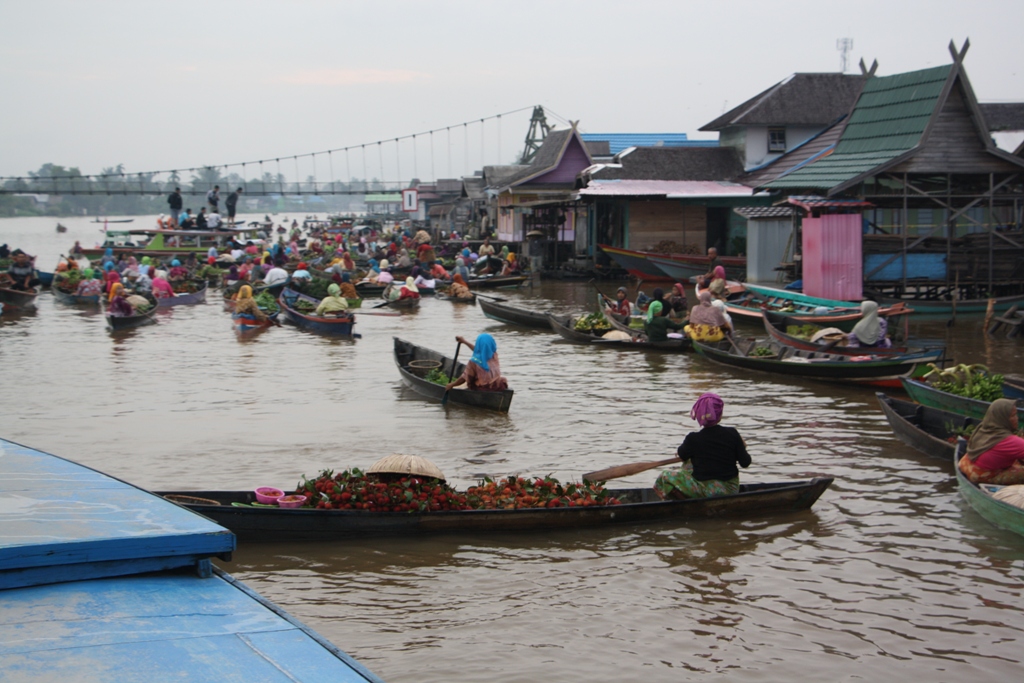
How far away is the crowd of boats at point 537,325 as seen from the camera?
361 inches

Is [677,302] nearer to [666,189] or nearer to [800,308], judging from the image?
[800,308]

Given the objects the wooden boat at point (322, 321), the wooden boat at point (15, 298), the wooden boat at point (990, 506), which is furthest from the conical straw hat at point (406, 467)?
the wooden boat at point (15, 298)

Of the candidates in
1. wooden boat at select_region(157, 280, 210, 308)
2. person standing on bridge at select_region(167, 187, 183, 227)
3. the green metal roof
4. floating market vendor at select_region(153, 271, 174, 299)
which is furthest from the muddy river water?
person standing on bridge at select_region(167, 187, 183, 227)

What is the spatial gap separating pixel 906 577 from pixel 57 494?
648 cm

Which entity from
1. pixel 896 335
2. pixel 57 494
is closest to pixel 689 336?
pixel 896 335

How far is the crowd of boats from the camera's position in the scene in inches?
361

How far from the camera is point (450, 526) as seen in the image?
8.67 m

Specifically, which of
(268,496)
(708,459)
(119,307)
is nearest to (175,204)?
(119,307)

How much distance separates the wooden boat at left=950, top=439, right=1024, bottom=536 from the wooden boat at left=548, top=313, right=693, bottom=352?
10.0 m

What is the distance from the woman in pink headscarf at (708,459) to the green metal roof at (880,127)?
1579 centimetres

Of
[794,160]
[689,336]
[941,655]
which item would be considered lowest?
[941,655]

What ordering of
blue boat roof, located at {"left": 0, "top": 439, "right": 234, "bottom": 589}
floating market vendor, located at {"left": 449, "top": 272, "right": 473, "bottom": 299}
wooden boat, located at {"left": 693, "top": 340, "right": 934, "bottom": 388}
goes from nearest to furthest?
blue boat roof, located at {"left": 0, "top": 439, "right": 234, "bottom": 589}
wooden boat, located at {"left": 693, "top": 340, "right": 934, "bottom": 388}
floating market vendor, located at {"left": 449, "top": 272, "right": 473, "bottom": 299}

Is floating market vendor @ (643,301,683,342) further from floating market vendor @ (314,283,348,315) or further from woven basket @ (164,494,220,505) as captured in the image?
woven basket @ (164,494,220,505)

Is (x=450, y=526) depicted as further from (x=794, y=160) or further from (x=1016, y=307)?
(x=794, y=160)
